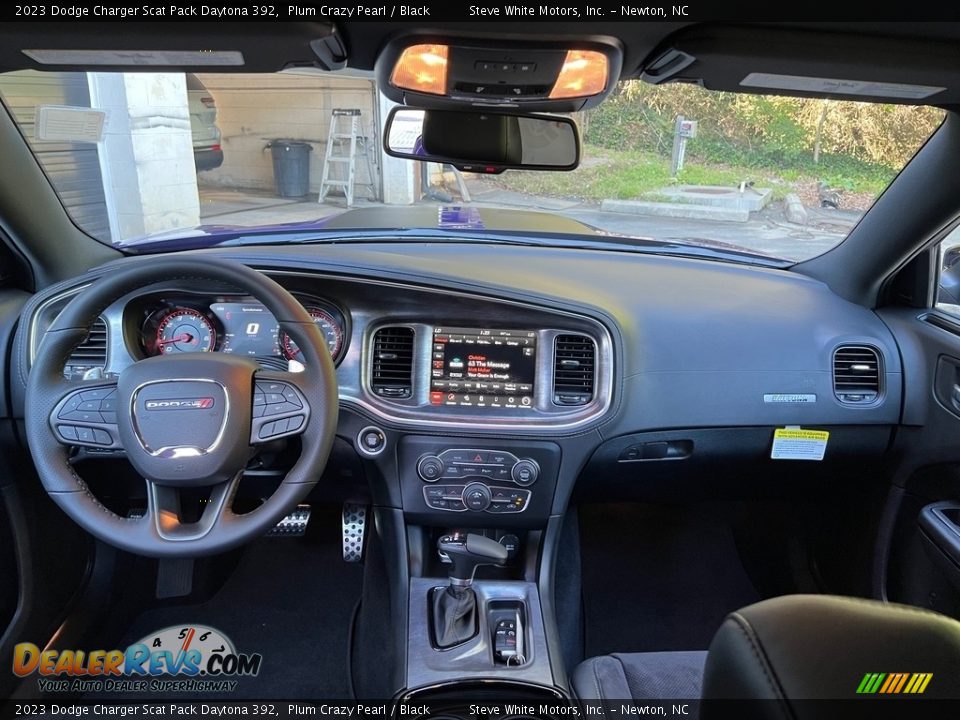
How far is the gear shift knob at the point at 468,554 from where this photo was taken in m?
2.28

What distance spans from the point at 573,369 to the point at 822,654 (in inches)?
60.1

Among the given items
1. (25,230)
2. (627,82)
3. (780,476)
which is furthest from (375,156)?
(780,476)

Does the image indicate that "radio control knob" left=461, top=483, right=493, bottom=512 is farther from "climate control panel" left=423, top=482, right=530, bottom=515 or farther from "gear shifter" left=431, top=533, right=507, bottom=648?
"gear shifter" left=431, top=533, right=507, bottom=648

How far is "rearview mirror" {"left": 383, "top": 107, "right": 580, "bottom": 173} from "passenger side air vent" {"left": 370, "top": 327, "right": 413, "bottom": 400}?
570 mm

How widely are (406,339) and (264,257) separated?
0.53m

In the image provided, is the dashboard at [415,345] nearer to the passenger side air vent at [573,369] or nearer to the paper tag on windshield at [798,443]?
the passenger side air vent at [573,369]

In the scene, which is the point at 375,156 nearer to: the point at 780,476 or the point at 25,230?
the point at 25,230

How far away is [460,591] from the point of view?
2.34 meters

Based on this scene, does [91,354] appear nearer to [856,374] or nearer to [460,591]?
[460,591]

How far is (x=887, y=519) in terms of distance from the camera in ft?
8.69

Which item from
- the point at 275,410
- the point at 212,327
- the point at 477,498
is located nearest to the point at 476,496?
the point at 477,498

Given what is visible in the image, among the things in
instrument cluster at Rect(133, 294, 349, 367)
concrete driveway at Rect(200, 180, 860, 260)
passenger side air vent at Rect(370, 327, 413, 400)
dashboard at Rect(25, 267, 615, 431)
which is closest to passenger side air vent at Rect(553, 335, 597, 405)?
dashboard at Rect(25, 267, 615, 431)

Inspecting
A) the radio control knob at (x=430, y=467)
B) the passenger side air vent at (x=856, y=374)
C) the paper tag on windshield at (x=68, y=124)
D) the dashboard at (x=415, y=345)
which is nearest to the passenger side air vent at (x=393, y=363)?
the dashboard at (x=415, y=345)

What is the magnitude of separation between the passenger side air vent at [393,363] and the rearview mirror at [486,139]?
1.87 feet
